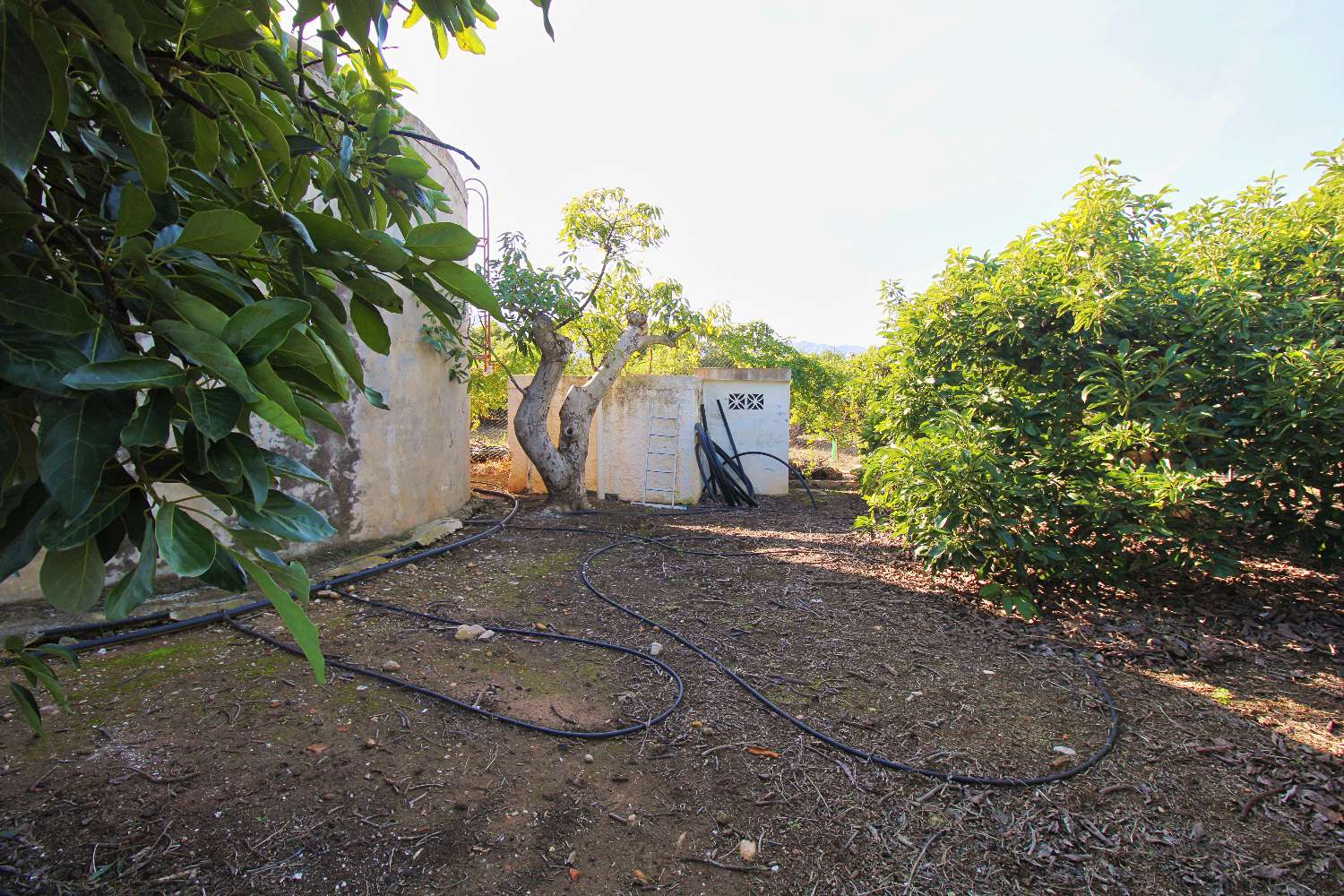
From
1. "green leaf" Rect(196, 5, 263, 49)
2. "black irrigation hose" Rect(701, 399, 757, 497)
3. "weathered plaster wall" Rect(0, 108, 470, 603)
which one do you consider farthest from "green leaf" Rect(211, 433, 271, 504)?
"black irrigation hose" Rect(701, 399, 757, 497)

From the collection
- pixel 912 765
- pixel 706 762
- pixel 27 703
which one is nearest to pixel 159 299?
pixel 27 703

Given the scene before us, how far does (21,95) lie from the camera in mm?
616

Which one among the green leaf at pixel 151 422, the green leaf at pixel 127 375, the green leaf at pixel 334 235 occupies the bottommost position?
the green leaf at pixel 151 422

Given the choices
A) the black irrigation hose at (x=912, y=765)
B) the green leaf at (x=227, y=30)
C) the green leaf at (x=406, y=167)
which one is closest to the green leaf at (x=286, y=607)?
the green leaf at (x=227, y=30)

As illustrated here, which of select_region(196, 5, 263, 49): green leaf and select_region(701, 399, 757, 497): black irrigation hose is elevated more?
select_region(196, 5, 263, 49): green leaf

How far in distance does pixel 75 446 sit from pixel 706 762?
207 centimetres

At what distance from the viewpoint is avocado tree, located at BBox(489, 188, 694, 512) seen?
6.30 m

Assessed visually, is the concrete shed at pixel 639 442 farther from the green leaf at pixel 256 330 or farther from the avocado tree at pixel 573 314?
the green leaf at pixel 256 330

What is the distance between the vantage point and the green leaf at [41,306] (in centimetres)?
62

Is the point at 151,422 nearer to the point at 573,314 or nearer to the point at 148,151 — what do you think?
the point at 148,151

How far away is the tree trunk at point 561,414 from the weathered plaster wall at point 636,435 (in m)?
0.91

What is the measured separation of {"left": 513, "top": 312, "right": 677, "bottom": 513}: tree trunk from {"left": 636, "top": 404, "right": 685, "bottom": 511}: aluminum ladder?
107 cm

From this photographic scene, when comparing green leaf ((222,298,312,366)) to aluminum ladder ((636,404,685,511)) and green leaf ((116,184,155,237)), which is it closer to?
green leaf ((116,184,155,237))

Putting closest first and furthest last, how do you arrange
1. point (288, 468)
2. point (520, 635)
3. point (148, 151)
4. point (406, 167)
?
point (148, 151)
point (288, 468)
point (406, 167)
point (520, 635)
